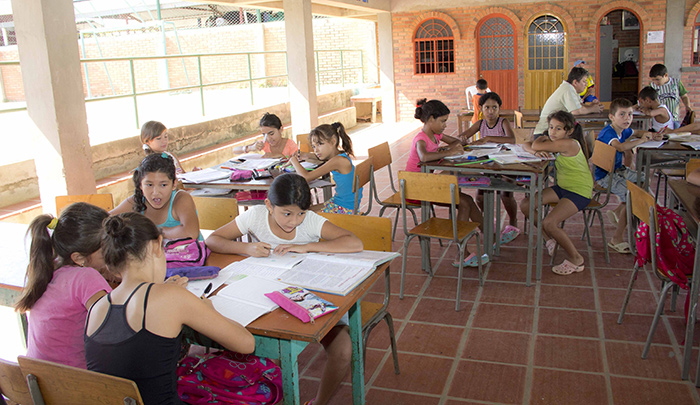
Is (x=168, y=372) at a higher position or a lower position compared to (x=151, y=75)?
lower

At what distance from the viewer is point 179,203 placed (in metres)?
3.07

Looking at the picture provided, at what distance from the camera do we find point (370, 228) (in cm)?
285

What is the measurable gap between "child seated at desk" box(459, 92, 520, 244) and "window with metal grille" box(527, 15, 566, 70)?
8237mm

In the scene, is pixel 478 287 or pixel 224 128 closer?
pixel 478 287

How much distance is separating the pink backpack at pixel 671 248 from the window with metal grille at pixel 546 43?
1048cm

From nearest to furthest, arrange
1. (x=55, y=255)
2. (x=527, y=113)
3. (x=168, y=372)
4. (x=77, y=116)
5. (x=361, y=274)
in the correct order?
(x=168, y=372) < (x=55, y=255) < (x=361, y=274) < (x=77, y=116) < (x=527, y=113)

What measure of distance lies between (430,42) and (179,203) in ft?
37.5

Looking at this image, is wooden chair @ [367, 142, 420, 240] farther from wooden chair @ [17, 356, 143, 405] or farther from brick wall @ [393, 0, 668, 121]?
brick wall @ [393, 0, 668, 121]

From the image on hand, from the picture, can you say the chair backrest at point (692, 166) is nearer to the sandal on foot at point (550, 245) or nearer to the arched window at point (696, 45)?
the sandal on foot at point (550, 245)

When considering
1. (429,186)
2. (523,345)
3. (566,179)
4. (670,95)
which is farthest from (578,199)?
(670,95)

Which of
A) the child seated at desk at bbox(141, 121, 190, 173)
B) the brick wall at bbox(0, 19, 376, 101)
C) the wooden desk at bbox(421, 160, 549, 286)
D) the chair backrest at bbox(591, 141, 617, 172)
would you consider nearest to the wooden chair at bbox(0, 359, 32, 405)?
the wooden desk at bbox(421, 160, 549, 286)

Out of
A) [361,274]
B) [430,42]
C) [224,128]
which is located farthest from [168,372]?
[430,42]

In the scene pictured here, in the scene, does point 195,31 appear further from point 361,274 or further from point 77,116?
point 361,274

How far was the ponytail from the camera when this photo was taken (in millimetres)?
1938
